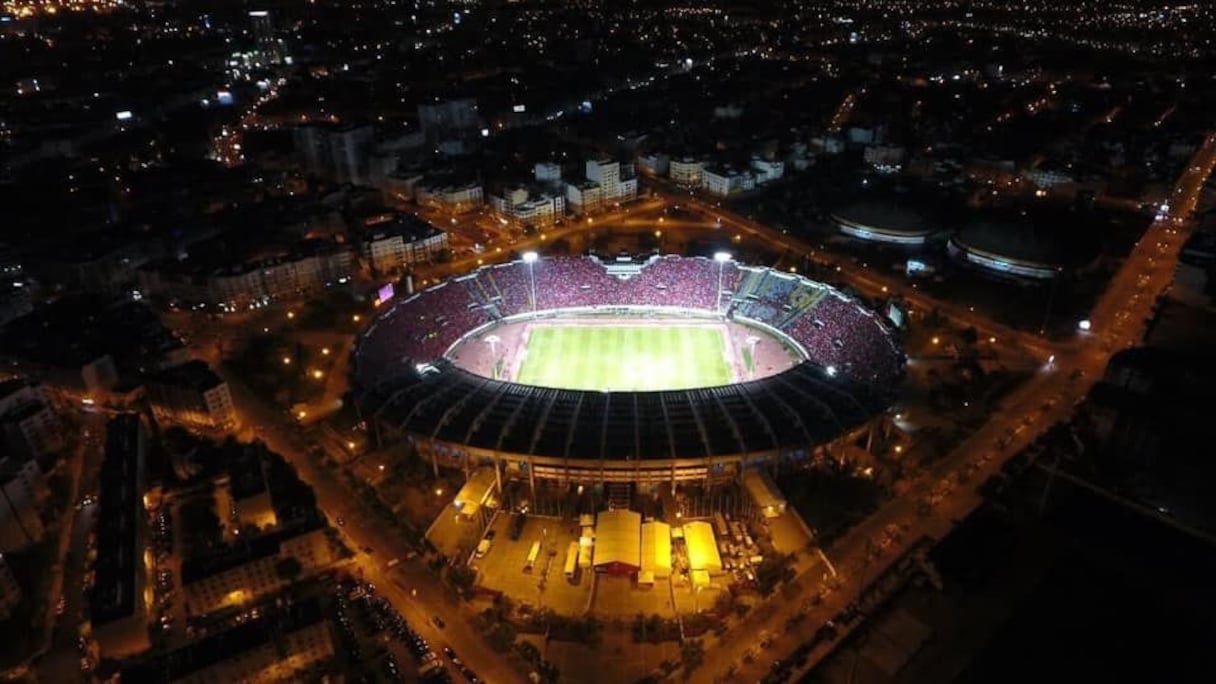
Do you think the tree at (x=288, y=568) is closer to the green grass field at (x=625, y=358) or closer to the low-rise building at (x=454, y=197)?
the green grass field at (x=625, y=358)

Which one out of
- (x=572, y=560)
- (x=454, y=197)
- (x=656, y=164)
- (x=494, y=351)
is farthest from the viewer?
(x=656, y=164)

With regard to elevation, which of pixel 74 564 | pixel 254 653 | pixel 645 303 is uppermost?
pixel 645 303

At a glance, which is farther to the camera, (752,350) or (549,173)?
(549,173)

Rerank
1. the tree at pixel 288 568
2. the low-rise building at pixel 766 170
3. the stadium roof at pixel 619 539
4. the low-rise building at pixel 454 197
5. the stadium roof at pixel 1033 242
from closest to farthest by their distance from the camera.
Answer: the tree at pixel 288 568
the stadium roof at pixel 619 539
the stadium roof at pixel 1033 242
the low-rise building at pixel 454 197
the low-rise building at pixel 766 170

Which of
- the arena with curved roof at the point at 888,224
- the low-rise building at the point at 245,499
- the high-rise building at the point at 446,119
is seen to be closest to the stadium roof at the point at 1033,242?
the arena with curved roof at the point at 888,224

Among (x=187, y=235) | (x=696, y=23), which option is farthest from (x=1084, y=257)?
(x=696, y=23)

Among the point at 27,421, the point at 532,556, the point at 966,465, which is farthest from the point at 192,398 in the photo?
the point at 966,465

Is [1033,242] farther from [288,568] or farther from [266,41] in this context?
[266,41]
